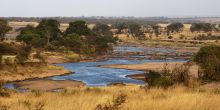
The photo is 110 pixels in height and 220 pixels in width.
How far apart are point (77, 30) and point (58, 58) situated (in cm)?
2900

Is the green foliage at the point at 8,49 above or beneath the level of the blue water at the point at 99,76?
above

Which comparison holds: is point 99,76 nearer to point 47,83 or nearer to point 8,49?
point 47,83

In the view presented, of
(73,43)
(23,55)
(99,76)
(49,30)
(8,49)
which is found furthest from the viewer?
(49,30)

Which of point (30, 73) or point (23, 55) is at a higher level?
point (23, 55)

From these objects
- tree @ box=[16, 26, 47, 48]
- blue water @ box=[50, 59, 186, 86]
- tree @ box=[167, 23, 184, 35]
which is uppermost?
tree @ box=[16, 26, 47, 48]

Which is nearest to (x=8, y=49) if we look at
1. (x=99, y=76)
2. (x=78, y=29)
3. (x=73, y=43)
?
(x=73, y=43)

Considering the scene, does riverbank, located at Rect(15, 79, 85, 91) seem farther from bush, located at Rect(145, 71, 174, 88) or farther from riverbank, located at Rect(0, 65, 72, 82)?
bush, located at Rect(145, 71, 174, 88)

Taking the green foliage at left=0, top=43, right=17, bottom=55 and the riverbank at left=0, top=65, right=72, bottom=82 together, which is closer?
the riverbank at left=0, top=65, right=72, bottom=82

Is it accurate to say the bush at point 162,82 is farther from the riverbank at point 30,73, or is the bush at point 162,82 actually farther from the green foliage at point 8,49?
the green foliage at point 8,49

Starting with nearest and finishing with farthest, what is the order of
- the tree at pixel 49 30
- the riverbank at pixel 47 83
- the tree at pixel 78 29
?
the riverbank at pixel 47 83 → the tree at pixel 49 30 → the tree at pixel 78 29

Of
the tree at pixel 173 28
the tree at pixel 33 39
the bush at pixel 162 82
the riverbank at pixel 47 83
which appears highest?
the bush at pixel 162 82

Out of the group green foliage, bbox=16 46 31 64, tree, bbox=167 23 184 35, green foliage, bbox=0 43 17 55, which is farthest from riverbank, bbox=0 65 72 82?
tree, bbox=167 23 184 35

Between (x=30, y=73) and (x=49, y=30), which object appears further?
(x=49, y=30)

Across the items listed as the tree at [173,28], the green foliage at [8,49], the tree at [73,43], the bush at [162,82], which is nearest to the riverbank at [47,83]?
the bush at [162,82]
